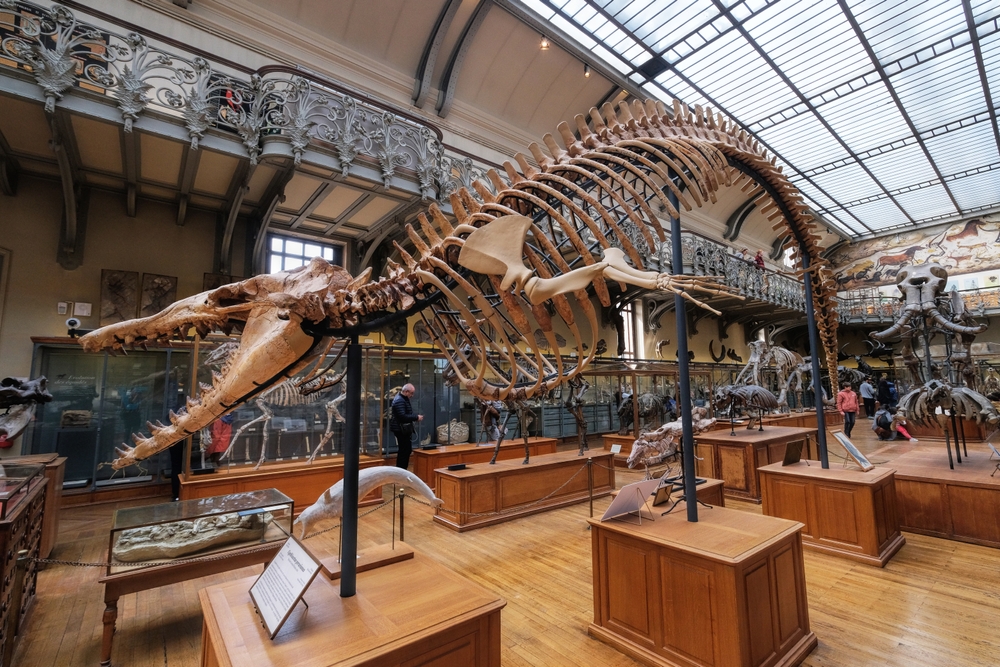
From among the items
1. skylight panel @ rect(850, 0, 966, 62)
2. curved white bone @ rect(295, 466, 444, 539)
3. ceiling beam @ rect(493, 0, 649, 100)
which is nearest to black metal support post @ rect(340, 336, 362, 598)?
curved white bone @ rect(295, 466, 444, 539)

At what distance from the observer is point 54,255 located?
695cm

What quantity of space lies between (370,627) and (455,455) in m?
5.68

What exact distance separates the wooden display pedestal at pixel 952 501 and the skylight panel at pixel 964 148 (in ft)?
48.9

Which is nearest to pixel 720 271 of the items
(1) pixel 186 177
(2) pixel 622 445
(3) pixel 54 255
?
(2) pixel 622 445

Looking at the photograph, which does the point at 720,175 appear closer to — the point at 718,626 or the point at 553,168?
the point at 553,168

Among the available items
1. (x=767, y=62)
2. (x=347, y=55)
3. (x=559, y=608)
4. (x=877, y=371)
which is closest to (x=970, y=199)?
(x=877, y=371)

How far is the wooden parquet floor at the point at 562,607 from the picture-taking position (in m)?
2.92

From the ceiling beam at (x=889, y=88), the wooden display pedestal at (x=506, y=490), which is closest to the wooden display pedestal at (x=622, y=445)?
the wooden display pedestal at (x=506, y=490)

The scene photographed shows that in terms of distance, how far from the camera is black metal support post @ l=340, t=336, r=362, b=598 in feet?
6.89

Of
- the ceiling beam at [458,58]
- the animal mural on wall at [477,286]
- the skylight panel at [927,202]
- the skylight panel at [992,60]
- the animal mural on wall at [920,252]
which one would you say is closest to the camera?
the animal mural on wall at [477,286]

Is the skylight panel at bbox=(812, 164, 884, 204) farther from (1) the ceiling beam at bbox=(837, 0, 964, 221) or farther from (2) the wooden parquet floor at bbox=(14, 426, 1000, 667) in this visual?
(2) the wooden parquet floor at bbox=(14, 426, 1000, 667)

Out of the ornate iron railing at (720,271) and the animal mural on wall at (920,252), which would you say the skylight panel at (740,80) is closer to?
the ornate iron railing at (720,271)

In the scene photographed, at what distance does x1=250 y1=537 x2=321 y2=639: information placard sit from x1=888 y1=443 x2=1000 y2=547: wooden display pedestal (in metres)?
6.16

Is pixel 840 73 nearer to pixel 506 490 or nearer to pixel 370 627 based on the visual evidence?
pixel 506 490
